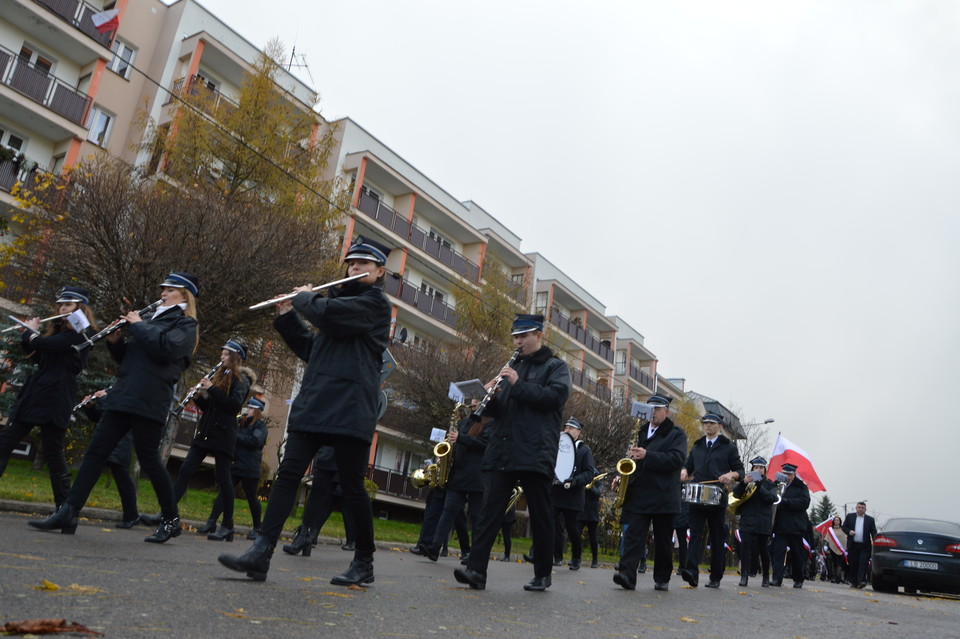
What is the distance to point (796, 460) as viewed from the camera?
51.2ft

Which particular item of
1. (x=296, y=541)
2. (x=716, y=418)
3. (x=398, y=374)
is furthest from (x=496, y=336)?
(x=296, y=541)

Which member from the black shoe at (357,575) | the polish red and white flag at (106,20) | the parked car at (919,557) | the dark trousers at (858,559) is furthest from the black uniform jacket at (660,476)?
the polish red and white flag at (106,20)

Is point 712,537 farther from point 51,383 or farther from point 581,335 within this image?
point 581,335

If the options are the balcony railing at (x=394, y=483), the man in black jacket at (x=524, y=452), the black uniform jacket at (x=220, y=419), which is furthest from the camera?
the balcony railing at (x=394, y=483)

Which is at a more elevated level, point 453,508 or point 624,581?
point 453,508

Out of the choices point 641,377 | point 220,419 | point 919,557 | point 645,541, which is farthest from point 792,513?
point 641,377

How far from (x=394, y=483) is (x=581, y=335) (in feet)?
85.2

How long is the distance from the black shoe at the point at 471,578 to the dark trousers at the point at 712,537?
16.3ft

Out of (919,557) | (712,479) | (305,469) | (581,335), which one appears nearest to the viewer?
Answer: (305,469)

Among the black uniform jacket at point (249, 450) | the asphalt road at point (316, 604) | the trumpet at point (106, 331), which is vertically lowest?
the asphalt road at point (316, 604)

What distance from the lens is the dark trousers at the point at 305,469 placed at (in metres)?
5.14

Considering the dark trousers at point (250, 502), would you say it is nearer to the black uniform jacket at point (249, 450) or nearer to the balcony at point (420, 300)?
the black uniform jacket at point (249, 450)

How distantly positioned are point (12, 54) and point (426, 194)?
21.6 metres

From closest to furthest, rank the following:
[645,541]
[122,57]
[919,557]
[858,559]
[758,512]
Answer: [645,541]
[758,512]
[919,557]
[858,559]
[122,57]
